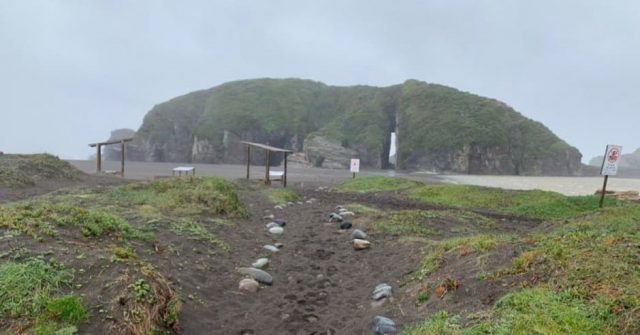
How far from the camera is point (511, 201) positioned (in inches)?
800

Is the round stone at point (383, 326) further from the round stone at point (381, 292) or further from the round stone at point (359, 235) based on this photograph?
the round stone at point (359, 235)

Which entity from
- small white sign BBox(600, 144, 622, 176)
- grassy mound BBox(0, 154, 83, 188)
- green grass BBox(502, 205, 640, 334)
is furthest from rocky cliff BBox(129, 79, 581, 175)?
green grass BBox(502, 205, 640, 334)

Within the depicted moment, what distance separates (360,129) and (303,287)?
104 m

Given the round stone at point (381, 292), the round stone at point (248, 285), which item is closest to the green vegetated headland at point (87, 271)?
the round stone at point (248, 285)

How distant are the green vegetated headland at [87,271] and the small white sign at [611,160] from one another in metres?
15.4

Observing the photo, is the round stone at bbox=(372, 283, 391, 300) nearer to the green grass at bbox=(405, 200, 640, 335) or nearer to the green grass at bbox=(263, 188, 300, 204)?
the green grass at bbox=(405, 200, 640, 335)

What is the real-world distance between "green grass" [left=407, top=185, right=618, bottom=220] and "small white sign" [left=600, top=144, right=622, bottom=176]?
1.87 m

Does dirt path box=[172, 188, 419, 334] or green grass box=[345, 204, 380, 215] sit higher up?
green grass box=[345, 204, 380, 215]

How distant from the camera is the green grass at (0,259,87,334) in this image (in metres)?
4.11

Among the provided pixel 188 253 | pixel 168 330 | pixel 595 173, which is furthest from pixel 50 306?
pixel 595 173

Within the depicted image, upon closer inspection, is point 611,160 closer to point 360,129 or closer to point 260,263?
point 260,263

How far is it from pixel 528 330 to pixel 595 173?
128m

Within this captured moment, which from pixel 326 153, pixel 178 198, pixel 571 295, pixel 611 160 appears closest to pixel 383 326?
pixel 571 295

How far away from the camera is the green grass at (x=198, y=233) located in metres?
A: 8.45
